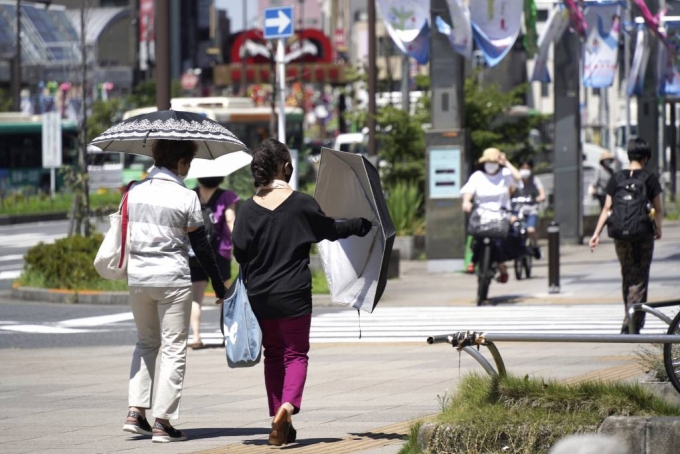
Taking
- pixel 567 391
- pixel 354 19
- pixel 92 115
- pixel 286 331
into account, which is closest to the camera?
pixel 567 391

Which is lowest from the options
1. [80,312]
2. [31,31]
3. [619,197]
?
[80,312]

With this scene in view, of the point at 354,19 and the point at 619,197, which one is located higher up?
the point at 354,19

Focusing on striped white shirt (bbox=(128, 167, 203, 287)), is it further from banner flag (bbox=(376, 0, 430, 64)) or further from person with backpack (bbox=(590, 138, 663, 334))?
banner flag (bbox=(376, 0, 430, 64))

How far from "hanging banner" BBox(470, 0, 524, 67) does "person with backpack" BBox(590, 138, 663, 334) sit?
33.0 ft

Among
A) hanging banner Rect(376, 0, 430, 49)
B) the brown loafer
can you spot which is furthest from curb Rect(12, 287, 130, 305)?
the brown loafer

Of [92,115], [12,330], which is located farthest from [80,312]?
[92,115]

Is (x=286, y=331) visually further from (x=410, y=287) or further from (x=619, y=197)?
(x=410, y=287)

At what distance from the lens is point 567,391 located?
7.58 m

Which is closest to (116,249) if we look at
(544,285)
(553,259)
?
(553,259)

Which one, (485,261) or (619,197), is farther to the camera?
(485,261)

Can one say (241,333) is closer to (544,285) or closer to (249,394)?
(249,394)

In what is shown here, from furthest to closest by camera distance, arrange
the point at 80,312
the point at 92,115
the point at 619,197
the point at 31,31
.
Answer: the point at 31,31
the point at 92,115
the point at 80,312
the point at 619,197

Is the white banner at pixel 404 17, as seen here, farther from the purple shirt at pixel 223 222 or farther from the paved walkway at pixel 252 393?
the paved walkway at pixel 252 393

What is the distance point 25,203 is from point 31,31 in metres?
45.0
